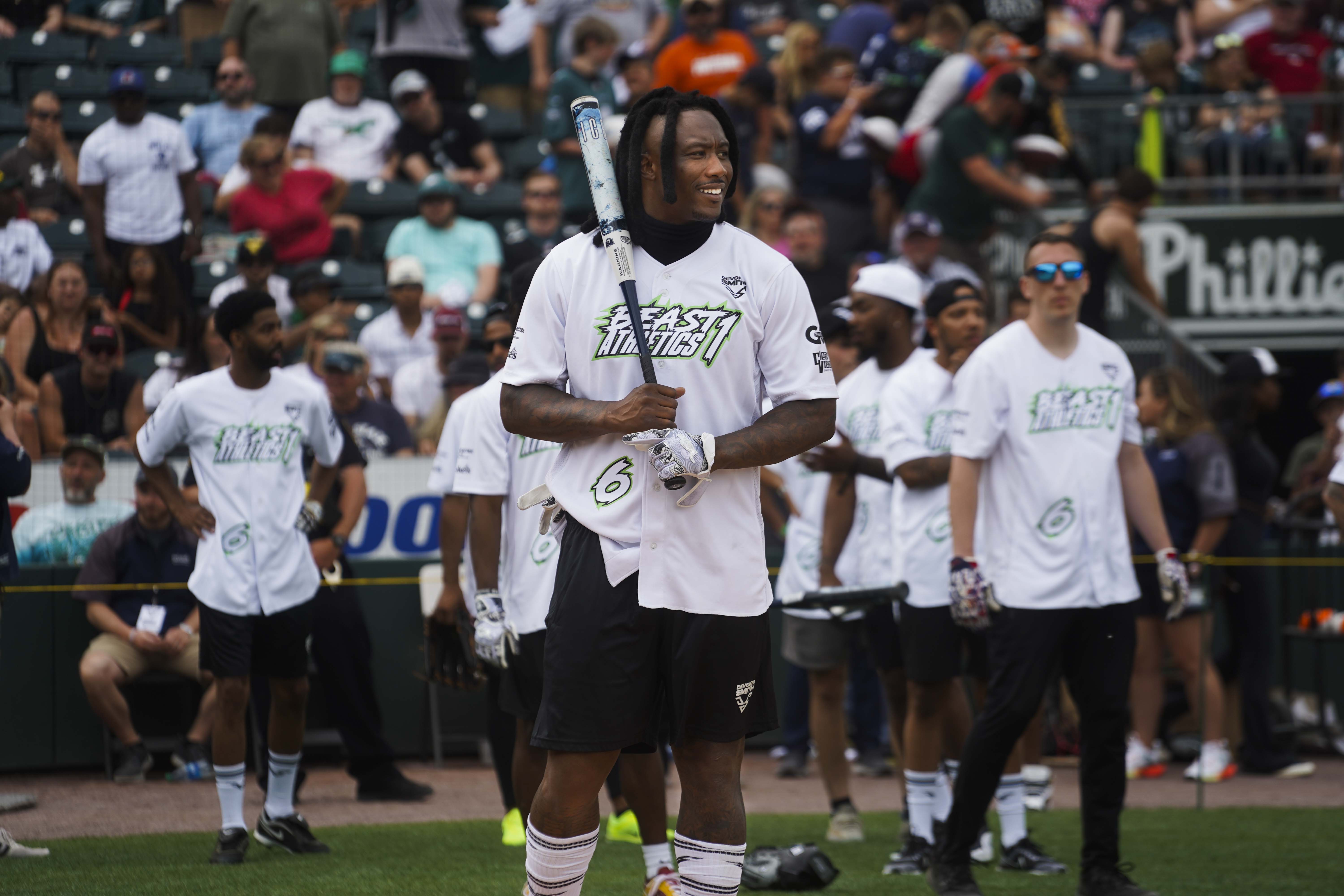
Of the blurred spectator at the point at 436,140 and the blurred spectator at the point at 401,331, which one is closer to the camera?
the blurred spectator at the point at 401,331

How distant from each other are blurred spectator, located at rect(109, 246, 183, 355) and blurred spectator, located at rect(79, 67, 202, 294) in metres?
0.21

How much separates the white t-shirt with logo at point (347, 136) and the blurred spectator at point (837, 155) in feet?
12.4

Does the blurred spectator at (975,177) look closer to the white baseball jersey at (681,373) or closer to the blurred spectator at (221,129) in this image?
the blurred spectator at (221,129)

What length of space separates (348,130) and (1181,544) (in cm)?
812

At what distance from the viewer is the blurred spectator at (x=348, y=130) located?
13.7m

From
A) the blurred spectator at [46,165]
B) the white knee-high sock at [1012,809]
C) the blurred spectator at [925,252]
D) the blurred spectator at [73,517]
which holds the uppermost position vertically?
the blurred spectator at [46,165]

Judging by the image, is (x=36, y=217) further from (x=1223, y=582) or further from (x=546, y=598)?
(x=1223, y=582)

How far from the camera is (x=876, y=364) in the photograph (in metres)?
7.43

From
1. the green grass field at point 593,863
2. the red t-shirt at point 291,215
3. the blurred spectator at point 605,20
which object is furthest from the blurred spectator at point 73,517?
the blurred spectator at point 605,20

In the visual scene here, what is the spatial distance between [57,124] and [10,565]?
7.50m

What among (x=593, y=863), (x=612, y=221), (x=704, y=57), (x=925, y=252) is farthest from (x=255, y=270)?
(x=612, y=221)

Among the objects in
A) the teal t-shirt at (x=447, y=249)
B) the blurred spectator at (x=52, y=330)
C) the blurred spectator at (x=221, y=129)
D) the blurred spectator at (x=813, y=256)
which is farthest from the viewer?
the blurred spectator at (x=221, y=129)

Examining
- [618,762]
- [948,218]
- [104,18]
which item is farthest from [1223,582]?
[104,18]

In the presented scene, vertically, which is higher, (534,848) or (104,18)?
(104,18)
